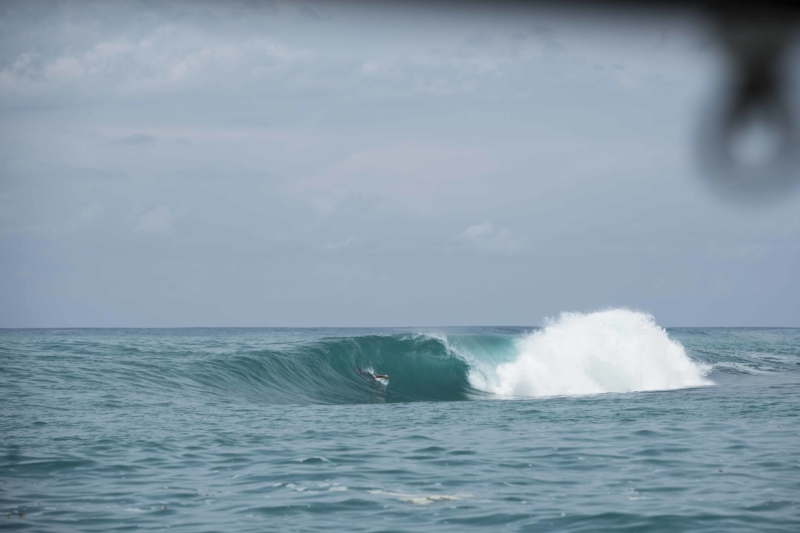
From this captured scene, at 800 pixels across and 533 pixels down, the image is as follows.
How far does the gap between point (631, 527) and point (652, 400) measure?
34.4ft

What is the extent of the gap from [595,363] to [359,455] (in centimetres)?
1562

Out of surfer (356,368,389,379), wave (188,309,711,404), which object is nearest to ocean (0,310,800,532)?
wave (188,309,711,404)

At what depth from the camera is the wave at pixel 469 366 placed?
70.5ft

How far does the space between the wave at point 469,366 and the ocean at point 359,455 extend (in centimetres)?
35

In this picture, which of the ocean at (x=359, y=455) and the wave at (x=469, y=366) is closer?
the ocean at (x=359, y=455)

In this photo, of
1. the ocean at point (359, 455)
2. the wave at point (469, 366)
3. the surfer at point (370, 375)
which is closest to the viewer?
the ocean at point (359, 455)

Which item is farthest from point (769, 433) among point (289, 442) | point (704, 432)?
point (289, 442)

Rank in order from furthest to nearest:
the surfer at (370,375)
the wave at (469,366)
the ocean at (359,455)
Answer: the surfer at (370,375) → the wave at (469,366) → the ocean at (359,455)

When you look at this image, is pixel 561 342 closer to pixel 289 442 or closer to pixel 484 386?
pixel 484 386

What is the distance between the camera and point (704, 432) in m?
11.5

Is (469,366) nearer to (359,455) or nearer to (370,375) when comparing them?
(370,375)

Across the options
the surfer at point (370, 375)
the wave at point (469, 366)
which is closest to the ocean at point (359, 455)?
the wave at point (469, 366)

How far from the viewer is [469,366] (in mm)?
26516

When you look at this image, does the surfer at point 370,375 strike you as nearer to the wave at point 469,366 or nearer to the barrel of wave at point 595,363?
the wave at point 469,366
